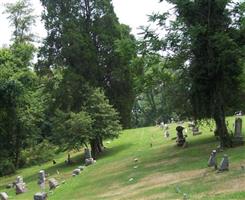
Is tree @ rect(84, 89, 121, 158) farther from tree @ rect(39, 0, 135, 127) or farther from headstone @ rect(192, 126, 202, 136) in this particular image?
headstone @ rect(192, 126, 202, 136)

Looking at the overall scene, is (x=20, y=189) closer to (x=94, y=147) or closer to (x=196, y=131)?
(x=94, y=147)

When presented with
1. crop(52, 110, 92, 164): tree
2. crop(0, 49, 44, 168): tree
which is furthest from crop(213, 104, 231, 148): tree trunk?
crop(0, 49, 44, 168): tree

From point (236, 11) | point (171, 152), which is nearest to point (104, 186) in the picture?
Result: point (171, 152)

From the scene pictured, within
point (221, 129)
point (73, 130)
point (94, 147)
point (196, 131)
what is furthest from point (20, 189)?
point (196, 131)

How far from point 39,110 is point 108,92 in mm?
8907

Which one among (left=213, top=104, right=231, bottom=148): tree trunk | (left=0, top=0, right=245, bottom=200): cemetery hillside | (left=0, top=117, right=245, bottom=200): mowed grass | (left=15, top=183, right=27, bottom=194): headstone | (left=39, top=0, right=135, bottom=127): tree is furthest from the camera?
(left=39, top=0, right=135, bottom=127): tree

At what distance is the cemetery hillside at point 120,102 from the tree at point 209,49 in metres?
0.06

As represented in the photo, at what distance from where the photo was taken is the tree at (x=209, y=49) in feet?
89.3

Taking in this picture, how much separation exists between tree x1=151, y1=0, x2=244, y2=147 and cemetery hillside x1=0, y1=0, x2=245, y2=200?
2.3 inches

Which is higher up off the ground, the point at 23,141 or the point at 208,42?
the point at 208,42

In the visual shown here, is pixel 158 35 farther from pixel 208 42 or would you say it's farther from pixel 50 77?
pixel 50 77

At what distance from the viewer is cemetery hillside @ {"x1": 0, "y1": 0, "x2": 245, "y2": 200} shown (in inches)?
934

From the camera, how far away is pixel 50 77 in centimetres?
4878

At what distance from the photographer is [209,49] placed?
27.8 metres
